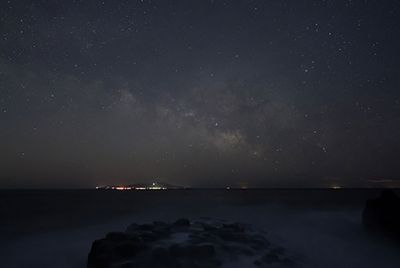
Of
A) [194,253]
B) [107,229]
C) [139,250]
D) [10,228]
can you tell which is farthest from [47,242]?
[194,253]

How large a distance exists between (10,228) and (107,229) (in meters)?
11.8

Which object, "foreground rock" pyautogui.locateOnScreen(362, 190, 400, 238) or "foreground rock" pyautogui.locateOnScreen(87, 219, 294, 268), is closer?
"foreground rock" pyautogui.locateOnScreen(87, 219, 294, 268)

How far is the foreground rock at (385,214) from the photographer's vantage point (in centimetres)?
2131

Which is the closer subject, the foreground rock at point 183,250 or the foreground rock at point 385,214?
the foreground rock at point 183,250

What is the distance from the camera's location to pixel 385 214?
73.0 feet

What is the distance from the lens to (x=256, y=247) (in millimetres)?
18281

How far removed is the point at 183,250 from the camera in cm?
1530

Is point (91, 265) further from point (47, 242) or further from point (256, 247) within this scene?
point (47, 242)

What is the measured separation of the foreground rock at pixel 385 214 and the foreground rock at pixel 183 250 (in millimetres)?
8518

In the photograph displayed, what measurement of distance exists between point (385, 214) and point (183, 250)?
1555 centimetres

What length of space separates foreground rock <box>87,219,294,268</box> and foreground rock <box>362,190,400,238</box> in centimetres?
852

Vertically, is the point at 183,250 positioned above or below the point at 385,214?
below

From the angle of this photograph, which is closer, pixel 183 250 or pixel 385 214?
pixel 183 250

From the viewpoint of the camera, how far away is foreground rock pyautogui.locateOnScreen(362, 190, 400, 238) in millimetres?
21312
